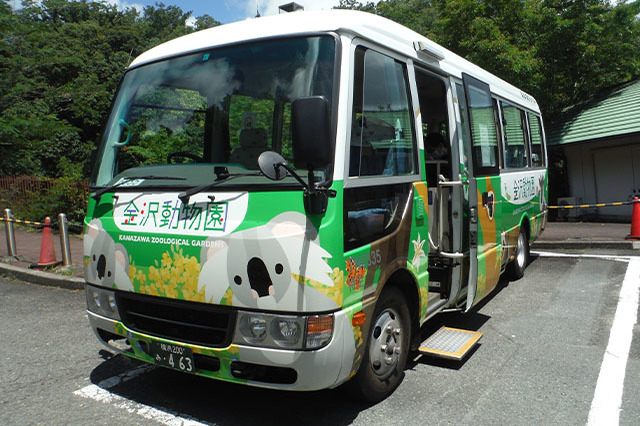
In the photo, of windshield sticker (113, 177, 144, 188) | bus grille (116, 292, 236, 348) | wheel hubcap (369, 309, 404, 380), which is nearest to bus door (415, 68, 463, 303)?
wheel hubcap (369, 309, 404, 380)

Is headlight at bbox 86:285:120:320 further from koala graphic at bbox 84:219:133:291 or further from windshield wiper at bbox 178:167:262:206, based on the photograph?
windshield wiper at bbox 178:167:262:206

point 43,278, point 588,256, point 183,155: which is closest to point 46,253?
point 43,278

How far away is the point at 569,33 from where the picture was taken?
15.5m

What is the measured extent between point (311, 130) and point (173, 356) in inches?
69.1

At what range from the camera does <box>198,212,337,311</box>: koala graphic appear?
3.03 meters

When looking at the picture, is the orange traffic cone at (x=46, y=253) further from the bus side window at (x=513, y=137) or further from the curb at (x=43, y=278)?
the bus side window at (x=513, y=137)

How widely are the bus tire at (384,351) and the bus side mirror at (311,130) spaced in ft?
4.09

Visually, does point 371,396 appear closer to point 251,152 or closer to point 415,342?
point 415,342

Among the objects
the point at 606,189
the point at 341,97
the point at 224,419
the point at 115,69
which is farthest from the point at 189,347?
the point at 115,69

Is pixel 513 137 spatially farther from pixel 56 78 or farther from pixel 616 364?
pixel 56 78

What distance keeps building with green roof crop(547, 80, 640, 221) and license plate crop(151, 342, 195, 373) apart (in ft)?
47.0

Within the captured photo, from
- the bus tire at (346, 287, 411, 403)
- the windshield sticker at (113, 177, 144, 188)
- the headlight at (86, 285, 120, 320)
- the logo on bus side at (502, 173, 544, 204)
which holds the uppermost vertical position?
the windshield sticker at (113, 177, 144, 188)

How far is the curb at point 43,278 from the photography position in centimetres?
776

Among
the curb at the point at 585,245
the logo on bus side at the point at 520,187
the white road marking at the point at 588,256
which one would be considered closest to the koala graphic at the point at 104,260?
the logo on bus side at the point at 520,187
